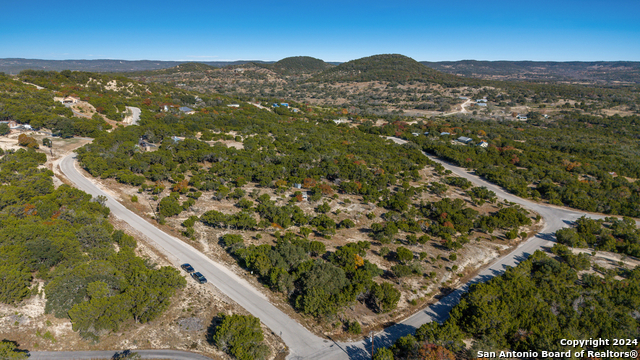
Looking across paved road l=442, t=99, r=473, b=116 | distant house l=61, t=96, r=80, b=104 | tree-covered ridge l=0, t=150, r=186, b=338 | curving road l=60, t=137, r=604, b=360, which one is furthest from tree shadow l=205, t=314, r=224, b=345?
paved road l=442, t=99, r=473, b=116

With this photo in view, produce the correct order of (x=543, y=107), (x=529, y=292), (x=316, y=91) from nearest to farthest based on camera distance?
(x=529, y=292) → (x=543, y=107) → (x=316, y=91)

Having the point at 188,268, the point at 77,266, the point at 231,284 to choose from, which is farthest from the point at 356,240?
the point at 77,266

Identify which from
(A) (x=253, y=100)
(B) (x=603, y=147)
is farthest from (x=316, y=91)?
(B) (x=603, y=147)

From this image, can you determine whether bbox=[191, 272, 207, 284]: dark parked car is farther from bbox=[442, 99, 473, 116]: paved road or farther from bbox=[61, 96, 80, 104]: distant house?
bbox=[442, 99, 473, 116]: paved road

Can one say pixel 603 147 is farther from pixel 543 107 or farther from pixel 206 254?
pixel 206 254

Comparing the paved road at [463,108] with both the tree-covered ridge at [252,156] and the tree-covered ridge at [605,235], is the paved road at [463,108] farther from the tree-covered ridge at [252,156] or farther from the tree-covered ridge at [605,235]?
the tree-covered ridge at [605,235]

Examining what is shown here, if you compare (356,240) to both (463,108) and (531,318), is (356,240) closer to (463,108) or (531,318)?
(531,318)

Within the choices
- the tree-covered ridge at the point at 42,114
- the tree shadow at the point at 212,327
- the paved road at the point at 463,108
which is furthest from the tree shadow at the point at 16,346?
the paved road at the point at 463,108
